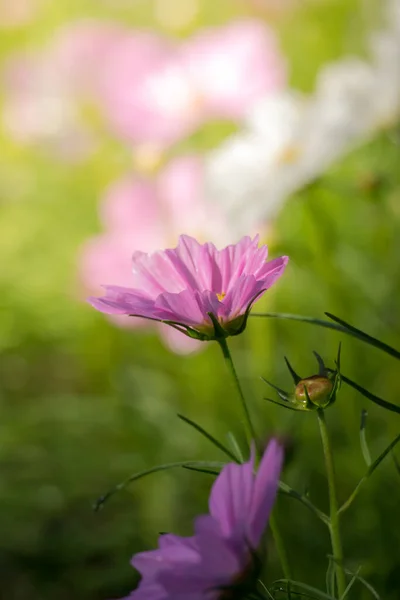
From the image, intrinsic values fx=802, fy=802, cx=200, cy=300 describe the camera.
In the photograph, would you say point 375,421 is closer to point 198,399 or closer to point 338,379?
point 198,399

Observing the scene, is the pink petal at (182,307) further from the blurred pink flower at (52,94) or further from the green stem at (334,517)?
the blurred pink flower at (52,94)

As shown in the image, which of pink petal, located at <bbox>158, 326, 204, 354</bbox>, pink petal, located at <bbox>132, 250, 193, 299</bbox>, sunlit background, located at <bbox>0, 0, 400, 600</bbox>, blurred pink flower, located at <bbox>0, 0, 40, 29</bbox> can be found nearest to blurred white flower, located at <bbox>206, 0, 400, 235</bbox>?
sunlit background, located at <bbox>0, 0, 400, 600</bbox>

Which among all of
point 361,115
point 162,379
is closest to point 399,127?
point 361,115

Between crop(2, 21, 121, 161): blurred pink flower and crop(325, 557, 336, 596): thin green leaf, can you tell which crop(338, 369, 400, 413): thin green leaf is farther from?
crop(2, 21, 121, 161): blurred pink flower

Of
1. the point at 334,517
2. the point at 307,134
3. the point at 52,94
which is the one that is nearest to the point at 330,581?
the point at 334,517

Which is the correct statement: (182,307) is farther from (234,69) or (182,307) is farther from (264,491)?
(234,69)

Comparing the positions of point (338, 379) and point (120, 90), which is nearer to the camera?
point (338, 379)

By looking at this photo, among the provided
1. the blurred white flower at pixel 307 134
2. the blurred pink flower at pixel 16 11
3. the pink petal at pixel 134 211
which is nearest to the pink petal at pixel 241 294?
the blurred white flower at pixel 307 134
